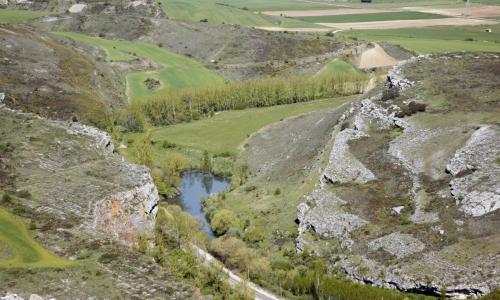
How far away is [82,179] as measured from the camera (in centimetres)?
8994

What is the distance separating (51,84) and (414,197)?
10861 cm

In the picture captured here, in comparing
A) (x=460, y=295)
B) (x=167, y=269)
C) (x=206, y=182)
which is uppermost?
(x=167, y=269)

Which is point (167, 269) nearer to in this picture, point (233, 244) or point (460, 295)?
point (233, 244)

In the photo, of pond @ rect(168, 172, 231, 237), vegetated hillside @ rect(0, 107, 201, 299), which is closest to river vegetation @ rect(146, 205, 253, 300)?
vegetated hillside @ rect(0, 107, 201, 299)

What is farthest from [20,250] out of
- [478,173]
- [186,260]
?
[478,173]

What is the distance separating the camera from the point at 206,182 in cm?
14325

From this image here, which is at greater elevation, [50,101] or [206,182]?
[50,101]

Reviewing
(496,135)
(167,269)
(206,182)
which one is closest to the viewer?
(167,269)

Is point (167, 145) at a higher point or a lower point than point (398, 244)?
lower

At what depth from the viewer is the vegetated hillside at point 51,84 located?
514 ft

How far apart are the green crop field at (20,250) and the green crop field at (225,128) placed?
89.8 m

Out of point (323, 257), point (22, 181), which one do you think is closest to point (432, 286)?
point (323, 257)

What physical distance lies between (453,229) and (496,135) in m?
→ 25.8

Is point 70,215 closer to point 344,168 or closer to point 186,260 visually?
point 186,260
